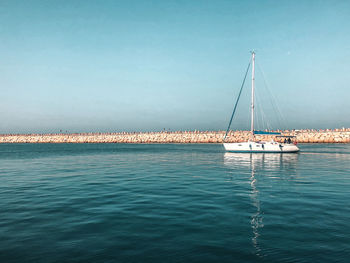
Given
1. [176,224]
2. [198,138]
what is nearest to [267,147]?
[176,224]

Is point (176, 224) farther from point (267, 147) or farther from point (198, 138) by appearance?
point (198, 138)

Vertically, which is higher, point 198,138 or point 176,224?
point 198,138

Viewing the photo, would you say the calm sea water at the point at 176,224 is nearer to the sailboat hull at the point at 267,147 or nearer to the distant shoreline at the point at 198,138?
the sailboat hull at the point at 267,147

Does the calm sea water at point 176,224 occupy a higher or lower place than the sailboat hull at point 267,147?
lower

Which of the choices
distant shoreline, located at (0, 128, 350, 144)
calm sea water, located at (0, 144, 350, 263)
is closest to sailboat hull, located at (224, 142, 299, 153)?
distant shoreline, located at (0, 128, 350, 144)

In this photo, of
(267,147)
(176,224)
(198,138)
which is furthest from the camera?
(198,138)

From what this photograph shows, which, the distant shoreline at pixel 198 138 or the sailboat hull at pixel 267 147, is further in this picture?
the distant shoreline at pixel 198 138

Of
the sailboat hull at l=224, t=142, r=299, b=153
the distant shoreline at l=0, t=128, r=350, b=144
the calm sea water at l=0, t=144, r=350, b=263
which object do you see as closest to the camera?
the calm sea water at l=0, t=144, r=350, b=263

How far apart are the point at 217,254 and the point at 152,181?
1025 centimetres

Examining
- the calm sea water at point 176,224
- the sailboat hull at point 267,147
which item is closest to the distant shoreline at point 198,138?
the sailboat hull at point 267,147

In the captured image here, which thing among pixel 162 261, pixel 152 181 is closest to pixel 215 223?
pixel 162 261

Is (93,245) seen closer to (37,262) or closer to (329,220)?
(37,262)

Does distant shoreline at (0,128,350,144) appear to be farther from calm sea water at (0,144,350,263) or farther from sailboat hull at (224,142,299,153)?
calm sea water at (0,144,350,263)

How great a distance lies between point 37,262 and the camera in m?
5.04
